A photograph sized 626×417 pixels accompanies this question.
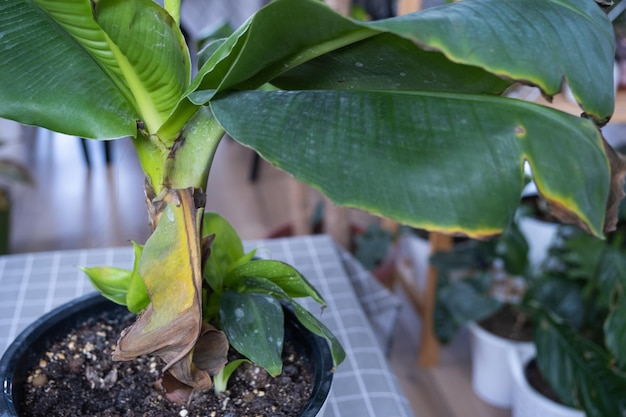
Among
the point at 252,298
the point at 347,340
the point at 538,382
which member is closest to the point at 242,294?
the point at 252,298

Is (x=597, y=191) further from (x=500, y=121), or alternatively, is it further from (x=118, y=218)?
(x=118, y=218)

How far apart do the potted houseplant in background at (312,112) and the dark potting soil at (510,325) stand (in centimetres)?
98

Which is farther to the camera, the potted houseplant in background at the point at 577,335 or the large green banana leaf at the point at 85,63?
the potted houseplant in background at the point at 577,335

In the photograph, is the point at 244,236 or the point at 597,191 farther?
the point at 244,236

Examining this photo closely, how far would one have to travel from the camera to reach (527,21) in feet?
1.33

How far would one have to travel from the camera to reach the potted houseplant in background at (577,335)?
3.41ft

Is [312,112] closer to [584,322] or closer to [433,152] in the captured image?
[433,152]

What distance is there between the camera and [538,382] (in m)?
1.29

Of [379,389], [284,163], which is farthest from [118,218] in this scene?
[284,163]

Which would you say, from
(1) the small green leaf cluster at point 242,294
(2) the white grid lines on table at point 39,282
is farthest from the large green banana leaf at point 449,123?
(2) the white grid lines on table at point 39,282

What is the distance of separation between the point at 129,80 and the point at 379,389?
1.33 ft

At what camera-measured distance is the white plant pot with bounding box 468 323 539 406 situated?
1.37m

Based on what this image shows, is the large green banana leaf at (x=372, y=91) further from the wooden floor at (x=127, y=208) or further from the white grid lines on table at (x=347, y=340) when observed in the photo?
the wooden floor at (x=127, y=208)

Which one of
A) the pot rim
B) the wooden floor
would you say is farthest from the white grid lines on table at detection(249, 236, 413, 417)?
the wooden floor
